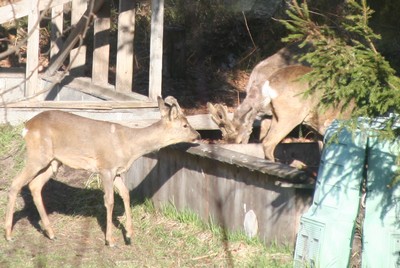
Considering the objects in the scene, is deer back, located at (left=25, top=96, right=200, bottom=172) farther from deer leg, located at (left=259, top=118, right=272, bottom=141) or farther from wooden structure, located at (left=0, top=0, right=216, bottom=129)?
deer leg, located at (left=259, top=118, right=272, bottom=141)

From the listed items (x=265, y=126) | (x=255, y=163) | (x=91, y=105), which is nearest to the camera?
(x=255, y=163)

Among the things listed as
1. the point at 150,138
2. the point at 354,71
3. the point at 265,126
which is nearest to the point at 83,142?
the point at 150,138

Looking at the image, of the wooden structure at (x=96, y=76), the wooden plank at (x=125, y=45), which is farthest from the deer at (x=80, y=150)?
the wooden plank at (x=125, y=45)

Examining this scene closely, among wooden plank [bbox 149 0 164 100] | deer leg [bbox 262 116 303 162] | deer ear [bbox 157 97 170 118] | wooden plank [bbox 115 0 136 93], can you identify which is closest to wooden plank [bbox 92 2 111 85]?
wooden plank [bbox 115 0 136 93]

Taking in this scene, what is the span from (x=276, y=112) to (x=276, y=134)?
0.98 ft

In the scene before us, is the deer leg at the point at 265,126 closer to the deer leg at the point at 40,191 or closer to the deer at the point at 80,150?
the deer at the point at 80,150

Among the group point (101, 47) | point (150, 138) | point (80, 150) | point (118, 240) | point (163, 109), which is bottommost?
point (118, 240)

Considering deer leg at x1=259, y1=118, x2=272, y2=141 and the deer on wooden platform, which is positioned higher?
the deer on wooden platform

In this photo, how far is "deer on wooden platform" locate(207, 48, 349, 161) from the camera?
397 inches

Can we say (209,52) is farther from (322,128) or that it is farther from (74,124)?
(74,124)

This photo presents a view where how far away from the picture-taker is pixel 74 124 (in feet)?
28.2

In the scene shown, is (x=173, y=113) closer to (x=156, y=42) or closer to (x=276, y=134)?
(x=276, y=134)

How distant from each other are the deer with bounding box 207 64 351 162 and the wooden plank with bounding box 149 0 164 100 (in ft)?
3.62

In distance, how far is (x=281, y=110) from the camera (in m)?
10.2
